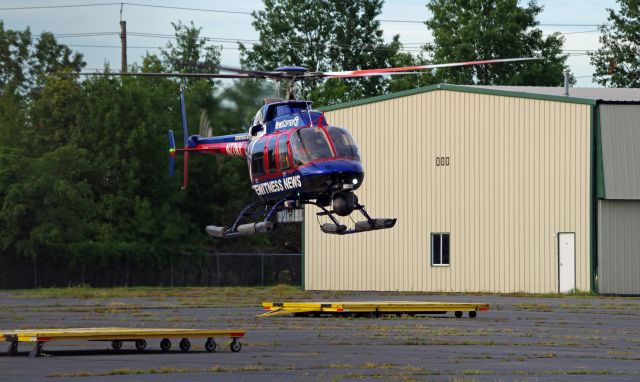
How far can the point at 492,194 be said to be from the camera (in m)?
50.5

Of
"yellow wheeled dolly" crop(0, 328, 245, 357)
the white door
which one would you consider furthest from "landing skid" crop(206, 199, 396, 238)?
the white door

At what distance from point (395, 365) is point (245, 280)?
5060cm

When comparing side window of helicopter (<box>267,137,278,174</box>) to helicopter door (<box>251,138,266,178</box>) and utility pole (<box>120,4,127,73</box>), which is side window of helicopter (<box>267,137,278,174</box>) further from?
utility pole (<box>120,4,127,73</box>)

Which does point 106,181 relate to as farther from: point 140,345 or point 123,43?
point 140,345

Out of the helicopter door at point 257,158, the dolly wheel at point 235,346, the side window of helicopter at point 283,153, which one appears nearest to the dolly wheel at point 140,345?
the dolly wheel at point 235,346

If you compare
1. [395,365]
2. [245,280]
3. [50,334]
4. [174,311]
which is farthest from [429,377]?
[245,280]

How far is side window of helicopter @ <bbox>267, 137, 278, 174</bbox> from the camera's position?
32.5m

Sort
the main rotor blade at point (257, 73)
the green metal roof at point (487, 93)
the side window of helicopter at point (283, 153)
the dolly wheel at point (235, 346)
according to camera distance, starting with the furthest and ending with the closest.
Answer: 1. the green metal roof at point (487, 93)
2. the side window of helicopter at point (283, 153)
3. the main rotor blade at point (257, 73)
4. the dolly wheel at point (235, 346)

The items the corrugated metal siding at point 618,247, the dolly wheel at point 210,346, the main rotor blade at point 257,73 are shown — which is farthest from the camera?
the corrugated metal siding at point 618,247

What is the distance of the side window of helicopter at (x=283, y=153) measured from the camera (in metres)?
31.9

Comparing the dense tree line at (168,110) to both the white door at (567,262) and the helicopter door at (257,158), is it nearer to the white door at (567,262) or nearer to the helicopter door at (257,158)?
the helicopter door at (257,158)

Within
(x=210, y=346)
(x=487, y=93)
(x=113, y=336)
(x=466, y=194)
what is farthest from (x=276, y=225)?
(x=487, y=93)

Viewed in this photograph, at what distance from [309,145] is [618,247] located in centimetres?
1968

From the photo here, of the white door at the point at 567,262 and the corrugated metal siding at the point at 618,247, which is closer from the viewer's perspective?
the corrugated metal siding at the point at 618,247
